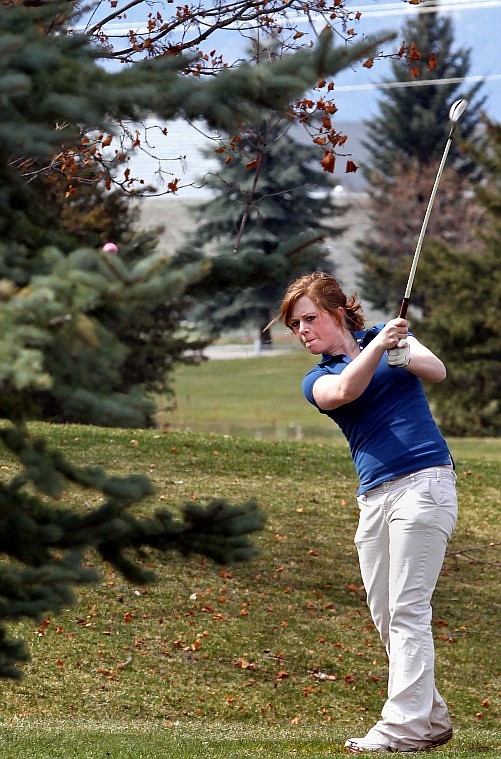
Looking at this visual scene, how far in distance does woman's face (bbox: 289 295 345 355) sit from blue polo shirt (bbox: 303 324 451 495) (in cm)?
10

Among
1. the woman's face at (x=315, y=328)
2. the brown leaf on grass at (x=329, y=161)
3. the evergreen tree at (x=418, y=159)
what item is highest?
the evergreen tree at (x=418, y=159)

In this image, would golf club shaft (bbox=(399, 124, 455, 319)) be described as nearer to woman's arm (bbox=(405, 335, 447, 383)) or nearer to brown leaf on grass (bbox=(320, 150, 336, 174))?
woman's arm (bbox=(405, 335, 447, 383))

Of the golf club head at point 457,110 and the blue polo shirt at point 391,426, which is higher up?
the golf club head at point 457,110

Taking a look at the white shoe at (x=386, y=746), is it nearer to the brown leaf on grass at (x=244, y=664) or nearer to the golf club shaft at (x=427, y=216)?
the golf club shaft at (x=427, y=216)

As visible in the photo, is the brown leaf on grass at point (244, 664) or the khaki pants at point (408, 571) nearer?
the khaki pants at point (408, 571)

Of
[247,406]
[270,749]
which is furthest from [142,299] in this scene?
[247,406]

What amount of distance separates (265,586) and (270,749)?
11.4ft

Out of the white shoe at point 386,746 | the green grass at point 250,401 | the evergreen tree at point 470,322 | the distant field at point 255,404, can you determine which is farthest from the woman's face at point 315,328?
the evergreen tree at point 470,322

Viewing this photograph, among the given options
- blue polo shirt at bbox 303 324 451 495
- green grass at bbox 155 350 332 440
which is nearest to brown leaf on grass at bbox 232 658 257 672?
blue polo shirt at bbox 303 324 451 495

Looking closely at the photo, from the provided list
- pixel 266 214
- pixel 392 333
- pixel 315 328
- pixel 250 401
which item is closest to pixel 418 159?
pixel 266 214

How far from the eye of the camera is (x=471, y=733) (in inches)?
231

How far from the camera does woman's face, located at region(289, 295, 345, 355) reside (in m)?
4.68

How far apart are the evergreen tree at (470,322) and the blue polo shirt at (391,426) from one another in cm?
1895

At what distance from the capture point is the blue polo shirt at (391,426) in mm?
4617
